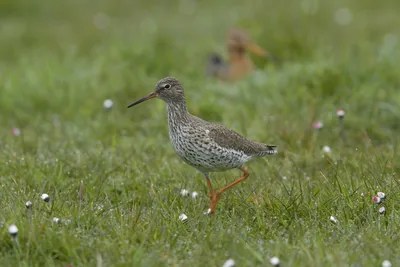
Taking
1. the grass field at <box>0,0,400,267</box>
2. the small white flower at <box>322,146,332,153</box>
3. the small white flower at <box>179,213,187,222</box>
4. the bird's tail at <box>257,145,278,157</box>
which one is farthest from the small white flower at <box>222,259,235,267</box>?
the small white flower at <box>322,146,332,153</box>

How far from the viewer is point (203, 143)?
5.53m

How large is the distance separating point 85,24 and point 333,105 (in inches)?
254

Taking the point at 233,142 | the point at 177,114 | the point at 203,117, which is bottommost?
the point at 203,117

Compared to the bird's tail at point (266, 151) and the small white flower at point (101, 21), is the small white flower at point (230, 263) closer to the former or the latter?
the bird's tail at point (266, 151)

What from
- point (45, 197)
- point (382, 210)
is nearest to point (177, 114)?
point (45, 197)

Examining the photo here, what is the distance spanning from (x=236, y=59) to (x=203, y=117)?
6.62ft

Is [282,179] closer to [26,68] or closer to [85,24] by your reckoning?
[26,68]

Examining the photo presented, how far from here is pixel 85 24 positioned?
13.4m

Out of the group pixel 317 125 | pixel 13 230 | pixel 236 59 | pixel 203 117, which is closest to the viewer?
pixel 13 230

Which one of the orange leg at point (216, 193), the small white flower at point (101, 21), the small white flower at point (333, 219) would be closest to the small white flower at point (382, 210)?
the small white flower at point (333, 219)

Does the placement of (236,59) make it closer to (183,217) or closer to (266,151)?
(266,151)

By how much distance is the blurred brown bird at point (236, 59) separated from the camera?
9945mm

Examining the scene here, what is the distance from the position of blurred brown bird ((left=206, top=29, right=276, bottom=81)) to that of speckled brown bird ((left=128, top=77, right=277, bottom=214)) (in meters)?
3.94

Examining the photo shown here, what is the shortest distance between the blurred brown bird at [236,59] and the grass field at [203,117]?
0.18 m
